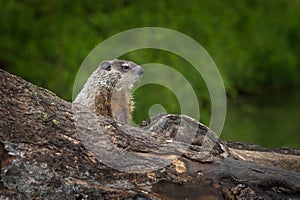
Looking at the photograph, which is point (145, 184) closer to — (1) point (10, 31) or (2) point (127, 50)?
(2) point (127, 50)

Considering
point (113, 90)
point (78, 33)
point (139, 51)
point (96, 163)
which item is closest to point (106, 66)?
point (113, 90)

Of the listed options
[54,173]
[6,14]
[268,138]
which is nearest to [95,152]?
[54,173]

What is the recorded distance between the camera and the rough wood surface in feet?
11.6

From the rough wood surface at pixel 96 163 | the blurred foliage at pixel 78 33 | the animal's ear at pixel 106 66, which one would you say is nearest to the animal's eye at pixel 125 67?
the animal's ear at pixel 106 66

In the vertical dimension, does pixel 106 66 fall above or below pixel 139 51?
below

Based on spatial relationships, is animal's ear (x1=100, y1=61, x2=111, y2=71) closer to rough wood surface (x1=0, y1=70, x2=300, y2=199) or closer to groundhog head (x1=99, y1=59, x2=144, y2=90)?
groundhog head (x1=99, y1=59, x2=144, y2=90)

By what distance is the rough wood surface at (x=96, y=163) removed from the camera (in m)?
3.54

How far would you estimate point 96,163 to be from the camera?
145 inches

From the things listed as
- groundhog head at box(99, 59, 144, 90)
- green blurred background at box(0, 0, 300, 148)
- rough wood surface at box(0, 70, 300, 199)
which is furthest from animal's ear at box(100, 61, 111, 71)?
green blurred background at box(0, 0, 300, 148)

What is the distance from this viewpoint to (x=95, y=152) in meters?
3.73

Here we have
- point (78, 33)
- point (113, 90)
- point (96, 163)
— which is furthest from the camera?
point (78, 33)

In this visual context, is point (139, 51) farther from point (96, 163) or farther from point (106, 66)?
point (96, 163)

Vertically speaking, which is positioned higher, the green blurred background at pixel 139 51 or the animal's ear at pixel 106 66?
the green blurred background at pixel 139 51

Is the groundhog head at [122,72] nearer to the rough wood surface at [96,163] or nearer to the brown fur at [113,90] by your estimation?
the brown fur at [113,90]
